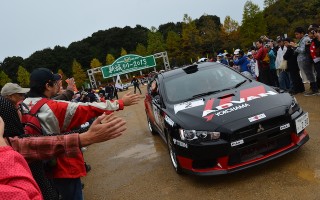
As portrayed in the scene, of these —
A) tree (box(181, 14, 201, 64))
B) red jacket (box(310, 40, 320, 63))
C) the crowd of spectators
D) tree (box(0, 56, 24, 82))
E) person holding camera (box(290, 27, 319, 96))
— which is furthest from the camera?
tree (box(0, 56, 24, 82))

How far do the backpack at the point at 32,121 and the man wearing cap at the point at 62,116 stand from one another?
0.03 meters

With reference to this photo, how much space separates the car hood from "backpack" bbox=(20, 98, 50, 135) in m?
1.99

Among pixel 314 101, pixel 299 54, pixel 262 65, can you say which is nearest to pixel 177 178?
pixel 314 101

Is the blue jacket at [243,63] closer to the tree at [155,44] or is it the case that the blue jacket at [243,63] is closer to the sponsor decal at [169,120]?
the sponsor decal at [169,120]

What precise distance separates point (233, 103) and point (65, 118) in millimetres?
2441

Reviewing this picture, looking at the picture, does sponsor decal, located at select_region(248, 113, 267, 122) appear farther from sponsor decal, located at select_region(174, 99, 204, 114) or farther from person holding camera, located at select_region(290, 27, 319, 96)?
person holding camera, located at select_region(290, 27, 319, 96)

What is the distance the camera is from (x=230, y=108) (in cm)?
443

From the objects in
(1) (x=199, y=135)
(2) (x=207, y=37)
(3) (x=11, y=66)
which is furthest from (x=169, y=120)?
(3) (x=11, y=66)

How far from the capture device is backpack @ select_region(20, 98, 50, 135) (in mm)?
2879

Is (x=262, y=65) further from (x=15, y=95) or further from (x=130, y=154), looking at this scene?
(x=15, y=95)

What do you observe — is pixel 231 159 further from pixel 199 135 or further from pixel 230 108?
pixel 230 108

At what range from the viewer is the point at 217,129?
4098mm

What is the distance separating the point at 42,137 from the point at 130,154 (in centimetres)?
505

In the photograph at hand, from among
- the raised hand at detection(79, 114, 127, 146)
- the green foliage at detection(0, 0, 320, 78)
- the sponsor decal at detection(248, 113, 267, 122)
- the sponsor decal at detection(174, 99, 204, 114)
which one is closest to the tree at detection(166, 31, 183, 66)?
the green foliage at detection(0, 0, 320, 78)
